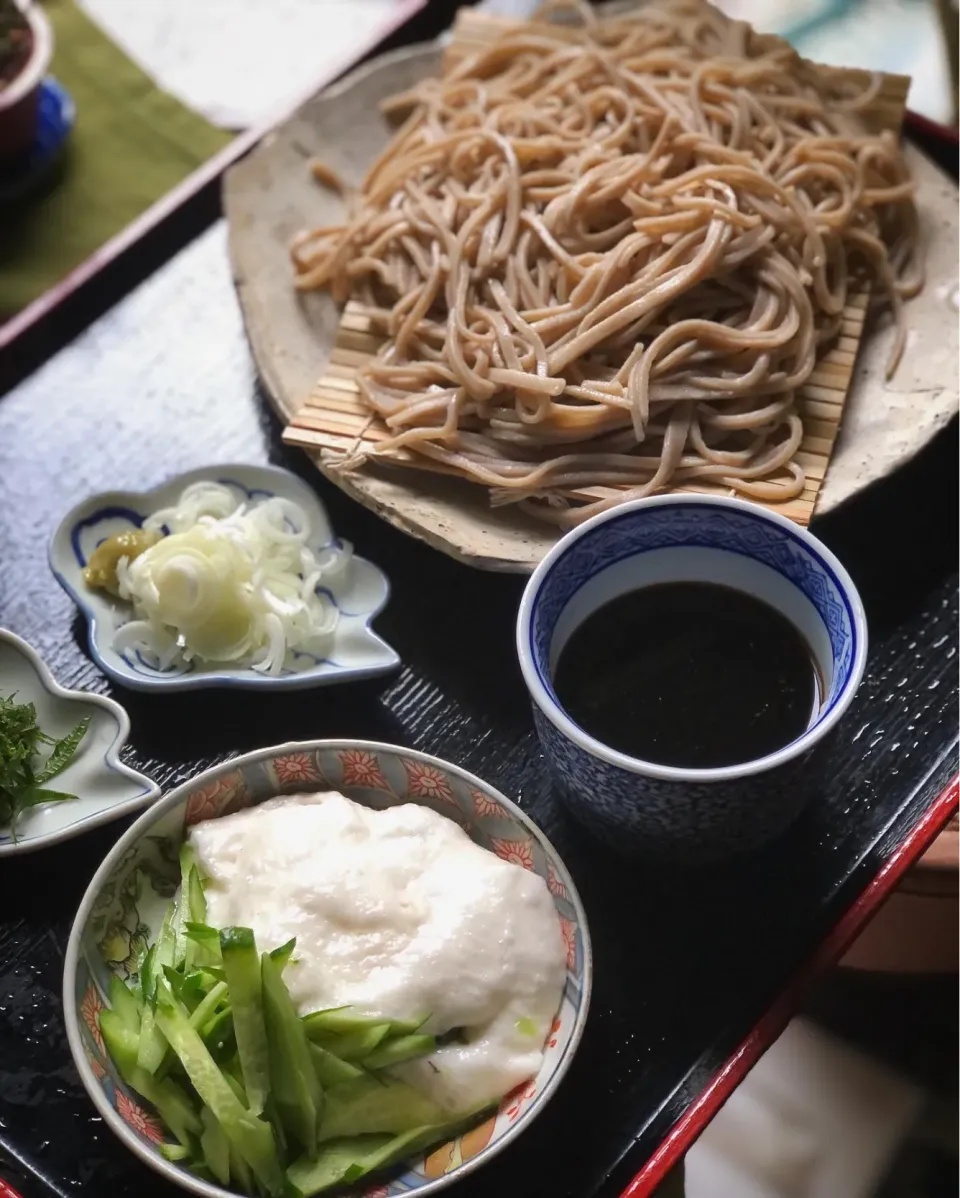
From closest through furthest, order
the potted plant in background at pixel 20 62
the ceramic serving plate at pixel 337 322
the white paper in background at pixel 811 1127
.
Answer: the ceramic serving plate at pixel 337 322 → the white paper in background at pixel 811 1127 → the potted plant in background at pixel 20 62

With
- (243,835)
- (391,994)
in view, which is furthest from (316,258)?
(391,994)

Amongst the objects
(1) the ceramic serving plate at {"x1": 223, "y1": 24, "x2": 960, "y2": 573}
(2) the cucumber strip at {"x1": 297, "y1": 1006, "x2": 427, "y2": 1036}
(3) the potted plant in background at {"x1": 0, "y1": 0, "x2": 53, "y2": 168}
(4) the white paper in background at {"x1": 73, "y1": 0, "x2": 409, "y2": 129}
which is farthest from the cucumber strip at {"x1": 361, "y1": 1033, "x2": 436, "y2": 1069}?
(4) the white paper in background at {"x1": 73, "y1": 0, "x2": 409, "y2": 129}

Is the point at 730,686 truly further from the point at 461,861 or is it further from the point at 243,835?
the point at 243,835

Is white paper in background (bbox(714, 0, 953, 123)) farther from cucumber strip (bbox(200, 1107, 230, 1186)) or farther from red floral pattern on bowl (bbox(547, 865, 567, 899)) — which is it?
cucumber strip (bbox(200, 1107, 230, 1186))

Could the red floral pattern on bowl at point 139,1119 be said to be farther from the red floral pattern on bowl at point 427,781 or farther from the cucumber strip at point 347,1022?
the red floral pattern on bowl at point 427,781

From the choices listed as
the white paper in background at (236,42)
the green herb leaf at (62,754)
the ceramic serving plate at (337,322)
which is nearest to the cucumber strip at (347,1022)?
the green herb leaf at (62,754)

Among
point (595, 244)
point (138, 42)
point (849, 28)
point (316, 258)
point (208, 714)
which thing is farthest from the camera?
point (138, 42)

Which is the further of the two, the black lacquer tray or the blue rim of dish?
the blue rim of dish
